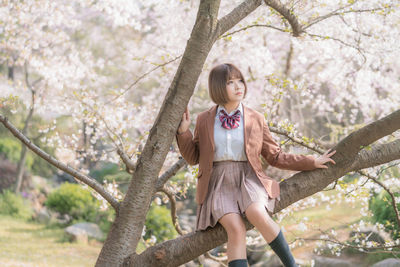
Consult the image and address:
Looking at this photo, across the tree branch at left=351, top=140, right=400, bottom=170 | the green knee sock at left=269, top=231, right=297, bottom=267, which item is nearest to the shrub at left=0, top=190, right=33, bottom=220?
the green knee sock at left=269, top=231, right=297, bottom=267

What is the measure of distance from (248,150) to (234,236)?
1.65 feet

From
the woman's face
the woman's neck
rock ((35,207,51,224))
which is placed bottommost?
the woman's neck

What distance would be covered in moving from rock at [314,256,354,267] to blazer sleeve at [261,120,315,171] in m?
3.48

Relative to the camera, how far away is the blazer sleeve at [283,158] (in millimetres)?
2275

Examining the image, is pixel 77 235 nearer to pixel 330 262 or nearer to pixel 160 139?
pixel 330 262

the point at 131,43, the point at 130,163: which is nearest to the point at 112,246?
the point at 130,163

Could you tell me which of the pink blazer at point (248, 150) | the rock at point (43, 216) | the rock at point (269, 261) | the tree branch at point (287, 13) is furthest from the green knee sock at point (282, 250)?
the rock at point (43, 216)

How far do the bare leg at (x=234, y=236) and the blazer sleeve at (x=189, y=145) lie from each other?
461 mm

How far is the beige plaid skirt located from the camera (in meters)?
2.14

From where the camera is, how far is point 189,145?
93.6 inches

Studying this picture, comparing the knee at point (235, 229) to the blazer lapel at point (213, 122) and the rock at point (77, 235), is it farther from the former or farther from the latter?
the rock at point (77, 235)

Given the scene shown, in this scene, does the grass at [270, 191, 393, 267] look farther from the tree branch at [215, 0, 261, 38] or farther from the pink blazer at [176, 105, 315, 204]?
the tree branch at [215, 0, 261, 38]

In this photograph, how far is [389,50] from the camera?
5.44 m

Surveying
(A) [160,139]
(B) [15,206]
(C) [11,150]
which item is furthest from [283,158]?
(C) [11,150]
